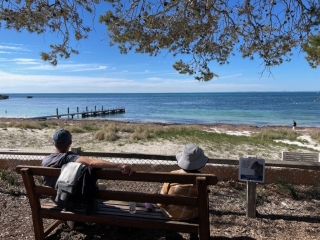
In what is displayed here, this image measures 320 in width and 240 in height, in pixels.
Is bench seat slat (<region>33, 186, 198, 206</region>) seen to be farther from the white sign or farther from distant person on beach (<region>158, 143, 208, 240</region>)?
the white sign

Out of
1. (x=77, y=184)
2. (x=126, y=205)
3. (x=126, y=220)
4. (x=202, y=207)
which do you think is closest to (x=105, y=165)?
(x=77, y=184)

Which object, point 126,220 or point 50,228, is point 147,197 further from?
point 50,228

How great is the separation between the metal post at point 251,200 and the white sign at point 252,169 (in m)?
0.12

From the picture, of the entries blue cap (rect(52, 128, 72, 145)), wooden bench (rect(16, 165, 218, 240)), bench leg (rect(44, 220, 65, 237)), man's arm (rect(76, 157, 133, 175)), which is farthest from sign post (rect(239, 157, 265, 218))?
bench leg (rect(44, 220, 65, 237))

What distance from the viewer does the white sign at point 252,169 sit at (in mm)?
3555

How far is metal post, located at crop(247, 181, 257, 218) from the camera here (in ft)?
11.8

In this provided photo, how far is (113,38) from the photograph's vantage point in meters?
5.62

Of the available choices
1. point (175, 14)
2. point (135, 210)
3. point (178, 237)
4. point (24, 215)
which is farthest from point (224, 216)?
point (175, 14)

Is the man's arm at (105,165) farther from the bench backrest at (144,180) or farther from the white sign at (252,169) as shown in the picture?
the white sign at (252,169)

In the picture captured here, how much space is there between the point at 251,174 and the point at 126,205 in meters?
1.54

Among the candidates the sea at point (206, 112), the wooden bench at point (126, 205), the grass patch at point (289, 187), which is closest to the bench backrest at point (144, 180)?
the wooden bench at point (126, 205)

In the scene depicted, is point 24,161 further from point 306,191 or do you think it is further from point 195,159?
point 306,191

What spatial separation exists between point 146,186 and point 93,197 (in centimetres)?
230

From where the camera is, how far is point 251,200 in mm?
3605
